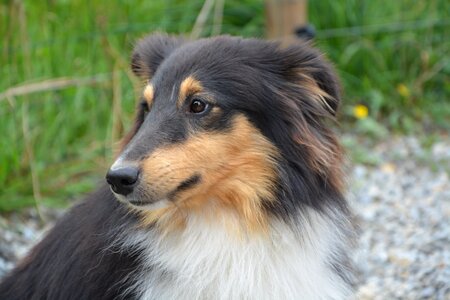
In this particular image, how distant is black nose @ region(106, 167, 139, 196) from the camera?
309cm

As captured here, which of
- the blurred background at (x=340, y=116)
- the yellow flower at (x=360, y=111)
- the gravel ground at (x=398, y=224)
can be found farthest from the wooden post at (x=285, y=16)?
the gravel ground at (x=398, y=224)

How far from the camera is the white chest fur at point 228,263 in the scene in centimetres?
339

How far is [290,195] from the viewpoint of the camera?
3.38 meters

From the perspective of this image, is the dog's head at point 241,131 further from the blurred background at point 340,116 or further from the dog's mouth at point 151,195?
the blurred background at point 340,116

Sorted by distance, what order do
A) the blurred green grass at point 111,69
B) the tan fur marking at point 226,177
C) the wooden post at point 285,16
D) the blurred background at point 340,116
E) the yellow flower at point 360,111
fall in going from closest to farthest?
the tan fur marking at point 226,177
the blurred background at point 340,116
the blurred green grass at point 111,69
the wooden post at point 285,16
the yellow flower at point 360,111

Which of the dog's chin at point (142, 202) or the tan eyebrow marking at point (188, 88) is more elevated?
the tan eyebrow marking at point (188, 88)

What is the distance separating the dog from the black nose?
0.16 m

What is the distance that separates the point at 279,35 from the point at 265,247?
10.7ft

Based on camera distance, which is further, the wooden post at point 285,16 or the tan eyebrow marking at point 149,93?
the wooden post at point 285,16

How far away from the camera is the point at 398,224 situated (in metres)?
5.63

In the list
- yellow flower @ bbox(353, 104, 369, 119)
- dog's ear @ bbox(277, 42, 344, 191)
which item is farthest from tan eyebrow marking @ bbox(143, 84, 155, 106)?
yellow flower @ bbox(353, 104, 369, 119)

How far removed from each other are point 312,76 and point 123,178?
0.93 metres

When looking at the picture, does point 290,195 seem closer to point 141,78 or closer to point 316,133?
point 316,133

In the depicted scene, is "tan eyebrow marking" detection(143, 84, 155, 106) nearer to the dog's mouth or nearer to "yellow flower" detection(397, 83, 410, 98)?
the dog's mouth
